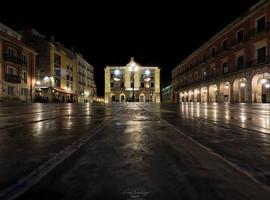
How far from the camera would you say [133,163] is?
3.03m

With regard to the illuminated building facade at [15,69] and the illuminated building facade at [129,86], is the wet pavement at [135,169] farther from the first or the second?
the illuminated building facade at [129,86]

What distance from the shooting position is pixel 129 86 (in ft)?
260

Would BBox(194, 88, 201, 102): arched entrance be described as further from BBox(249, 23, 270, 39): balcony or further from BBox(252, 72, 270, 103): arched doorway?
BBox(249, 23, 270, 39): balcony

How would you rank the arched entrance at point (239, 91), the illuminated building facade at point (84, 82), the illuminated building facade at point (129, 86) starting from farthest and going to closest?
the illuminated building facade at point (129, 86)
the illuminated building facade at point (84, 82)
the arched entrance at point (239, 91)

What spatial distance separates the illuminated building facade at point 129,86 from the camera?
79062mm

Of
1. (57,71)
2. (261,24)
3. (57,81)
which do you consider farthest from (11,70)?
(261,24)

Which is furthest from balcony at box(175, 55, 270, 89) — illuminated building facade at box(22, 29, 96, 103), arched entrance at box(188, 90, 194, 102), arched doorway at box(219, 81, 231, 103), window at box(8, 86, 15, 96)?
window at box(8, 86, 15, 96)

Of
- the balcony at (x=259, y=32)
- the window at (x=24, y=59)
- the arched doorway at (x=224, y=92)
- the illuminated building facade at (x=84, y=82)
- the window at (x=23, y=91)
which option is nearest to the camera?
the balcony at (x=259, y=32)

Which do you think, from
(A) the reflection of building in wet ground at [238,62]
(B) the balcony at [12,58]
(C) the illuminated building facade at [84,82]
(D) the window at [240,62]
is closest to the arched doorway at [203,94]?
(A) the reflection of building in wet ground at [238,62]

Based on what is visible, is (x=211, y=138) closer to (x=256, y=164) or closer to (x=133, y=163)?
(x=256, y=164)

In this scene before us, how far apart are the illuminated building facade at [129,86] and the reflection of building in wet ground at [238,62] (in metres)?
29.2

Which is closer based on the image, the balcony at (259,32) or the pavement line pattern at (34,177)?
the pavement line pattern at (34,177)

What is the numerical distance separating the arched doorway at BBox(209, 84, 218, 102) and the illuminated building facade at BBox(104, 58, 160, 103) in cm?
3576

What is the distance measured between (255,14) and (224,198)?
107 feet
